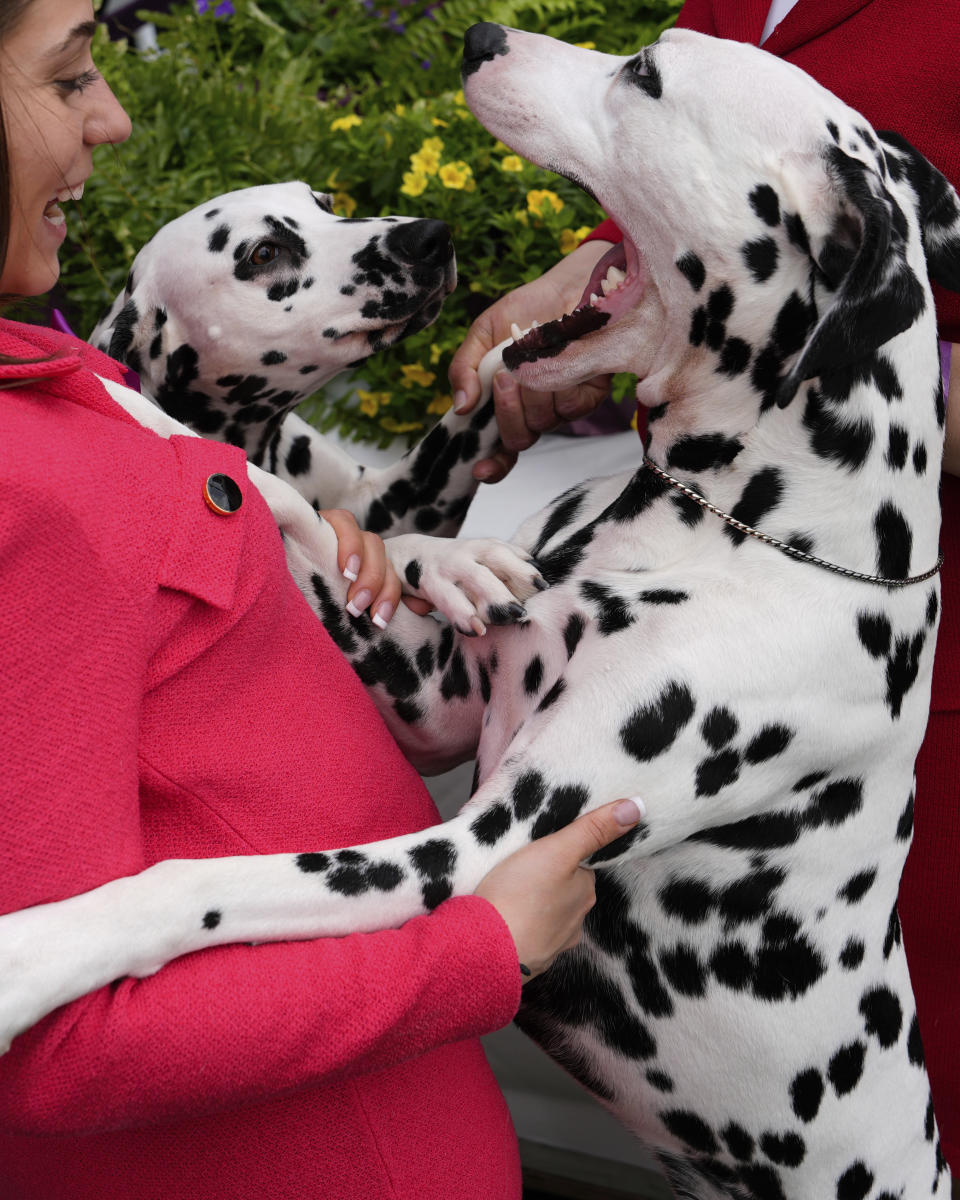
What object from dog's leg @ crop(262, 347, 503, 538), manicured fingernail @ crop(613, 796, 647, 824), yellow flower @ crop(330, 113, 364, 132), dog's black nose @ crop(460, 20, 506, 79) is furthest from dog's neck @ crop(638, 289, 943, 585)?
yellow flower @ crop(330, 113, 364, 132)

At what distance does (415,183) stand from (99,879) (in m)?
2.28

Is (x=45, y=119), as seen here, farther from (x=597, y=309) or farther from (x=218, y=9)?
(x=218, y=9)

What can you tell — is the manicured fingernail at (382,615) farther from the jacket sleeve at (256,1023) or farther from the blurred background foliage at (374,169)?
the blurred background foliage at (374,169)

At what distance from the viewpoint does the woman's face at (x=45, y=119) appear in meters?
1.22

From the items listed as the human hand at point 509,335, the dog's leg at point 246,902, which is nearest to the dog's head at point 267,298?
the human hand at point 509,335

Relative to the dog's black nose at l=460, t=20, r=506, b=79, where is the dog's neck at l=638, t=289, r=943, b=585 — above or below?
below

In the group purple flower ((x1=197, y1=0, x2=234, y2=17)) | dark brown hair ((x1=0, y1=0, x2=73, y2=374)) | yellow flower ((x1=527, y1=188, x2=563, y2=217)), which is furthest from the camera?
purple flower ((x1=197, y1=0, x2=234, y2=17))

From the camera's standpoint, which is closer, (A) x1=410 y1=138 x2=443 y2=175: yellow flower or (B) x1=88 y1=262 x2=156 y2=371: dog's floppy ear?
(B) x1=88 y1=262 x2=156 y2=371: dog's floppy ear

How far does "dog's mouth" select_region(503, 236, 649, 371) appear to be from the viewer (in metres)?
1.73

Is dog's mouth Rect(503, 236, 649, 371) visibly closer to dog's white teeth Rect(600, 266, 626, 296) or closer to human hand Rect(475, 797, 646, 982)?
dog's white teeth Rect(600, 266, 626, 296)

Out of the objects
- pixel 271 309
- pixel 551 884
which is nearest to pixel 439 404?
pixel 271 309

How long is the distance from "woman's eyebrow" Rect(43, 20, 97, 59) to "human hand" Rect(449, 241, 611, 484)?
3.40ft

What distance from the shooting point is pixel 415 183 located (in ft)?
9.57

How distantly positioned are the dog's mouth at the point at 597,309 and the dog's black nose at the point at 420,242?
446mm
